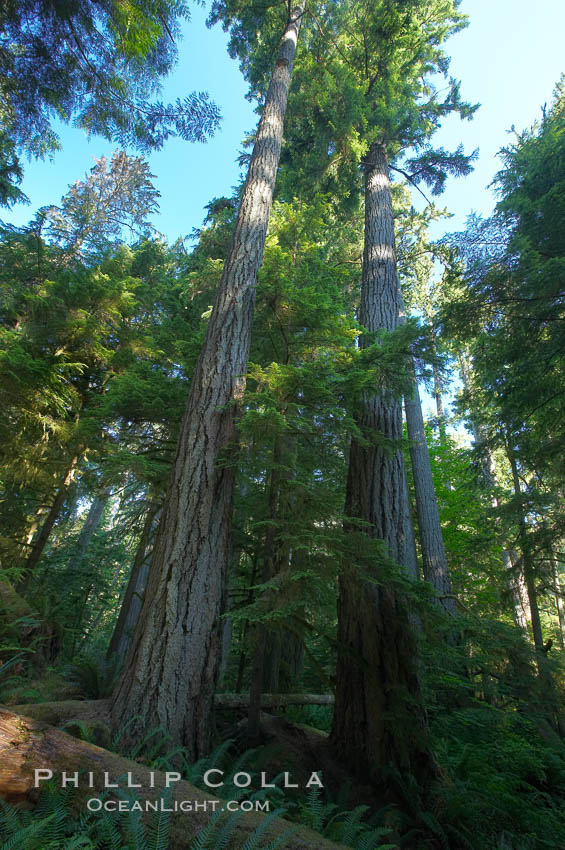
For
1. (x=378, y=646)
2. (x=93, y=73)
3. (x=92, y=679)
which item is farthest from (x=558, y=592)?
(x=93, y=73)

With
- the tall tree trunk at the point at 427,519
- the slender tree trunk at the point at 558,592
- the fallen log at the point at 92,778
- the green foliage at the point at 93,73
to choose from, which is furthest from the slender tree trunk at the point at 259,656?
the green foliage at the point at 93,73

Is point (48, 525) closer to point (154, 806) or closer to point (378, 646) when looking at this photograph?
point (378, 646)

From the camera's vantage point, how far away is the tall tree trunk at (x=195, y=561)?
3221mm

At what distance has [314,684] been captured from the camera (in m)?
7.71

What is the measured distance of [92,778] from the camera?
2.06 metres

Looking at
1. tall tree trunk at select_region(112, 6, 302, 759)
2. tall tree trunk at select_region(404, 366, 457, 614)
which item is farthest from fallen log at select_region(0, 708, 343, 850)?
tall tree trunk at select_region(404, 366, 457, 614)

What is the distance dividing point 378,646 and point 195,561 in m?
2.11

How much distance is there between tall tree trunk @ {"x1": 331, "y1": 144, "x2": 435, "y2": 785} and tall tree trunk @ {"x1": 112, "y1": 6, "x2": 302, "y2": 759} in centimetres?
133

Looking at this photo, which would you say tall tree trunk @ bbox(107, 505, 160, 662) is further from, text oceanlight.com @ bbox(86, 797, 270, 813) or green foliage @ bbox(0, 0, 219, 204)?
green foliage @ bbox(0, 0, 219, 204)

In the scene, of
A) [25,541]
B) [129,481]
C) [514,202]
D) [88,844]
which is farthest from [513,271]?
[25,541]

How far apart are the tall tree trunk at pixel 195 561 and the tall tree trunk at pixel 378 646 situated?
133 cm

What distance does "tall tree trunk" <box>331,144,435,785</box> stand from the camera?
147 inches

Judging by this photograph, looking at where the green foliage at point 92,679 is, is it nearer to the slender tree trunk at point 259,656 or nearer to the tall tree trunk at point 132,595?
the tall tree trunk at point 132,595

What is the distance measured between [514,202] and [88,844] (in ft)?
30.6
